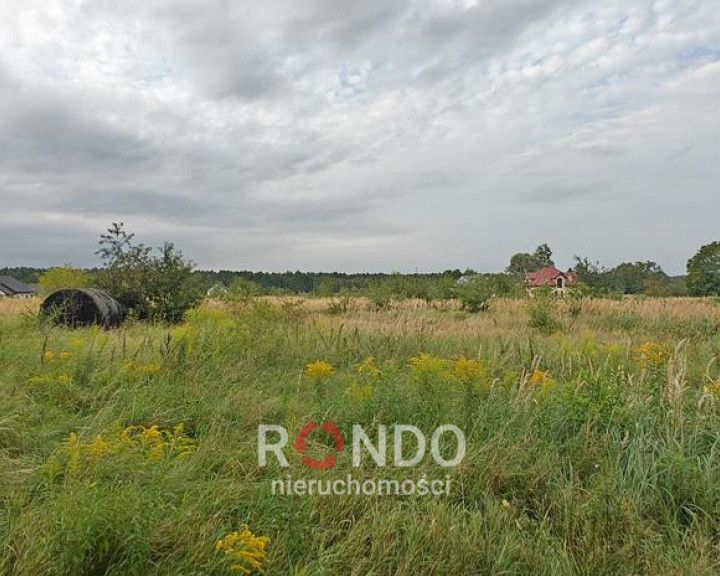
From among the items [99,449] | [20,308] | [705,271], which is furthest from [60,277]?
[705,271]

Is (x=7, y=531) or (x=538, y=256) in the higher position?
(x=538, y=256)

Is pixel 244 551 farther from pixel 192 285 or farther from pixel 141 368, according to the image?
pixel 192 285

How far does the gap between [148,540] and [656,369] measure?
452cm

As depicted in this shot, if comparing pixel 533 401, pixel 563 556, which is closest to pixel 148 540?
pixel 563 556

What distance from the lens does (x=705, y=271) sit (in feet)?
175

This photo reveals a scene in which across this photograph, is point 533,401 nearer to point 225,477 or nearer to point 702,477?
point 702,477

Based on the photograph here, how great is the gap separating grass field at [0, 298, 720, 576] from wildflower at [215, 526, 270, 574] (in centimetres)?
1

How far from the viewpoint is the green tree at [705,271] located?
5162cm

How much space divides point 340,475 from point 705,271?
6482cm

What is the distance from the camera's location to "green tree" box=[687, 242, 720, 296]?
51625 mm

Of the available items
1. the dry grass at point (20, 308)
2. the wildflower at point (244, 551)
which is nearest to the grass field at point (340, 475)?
the wildflower at point (244, 551)

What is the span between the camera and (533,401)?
3998 mm

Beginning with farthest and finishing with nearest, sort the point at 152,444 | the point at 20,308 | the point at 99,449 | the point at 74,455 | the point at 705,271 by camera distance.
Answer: the point at 705,271
the point at 20,308
the point at 152,444
the point at 99,449
the point at 74,455

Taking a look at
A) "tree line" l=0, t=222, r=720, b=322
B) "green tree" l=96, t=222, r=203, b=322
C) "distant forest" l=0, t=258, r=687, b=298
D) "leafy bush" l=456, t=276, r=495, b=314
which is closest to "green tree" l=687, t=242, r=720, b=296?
"distant forest" l=0, t=258, r=687, b=298
